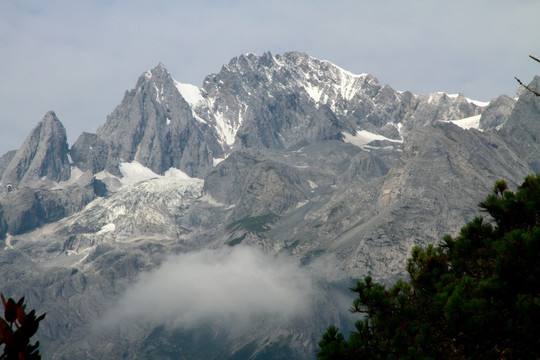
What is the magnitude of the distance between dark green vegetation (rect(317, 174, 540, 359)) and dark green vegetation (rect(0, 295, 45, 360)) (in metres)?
17.0

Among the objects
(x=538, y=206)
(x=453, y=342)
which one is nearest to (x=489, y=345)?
(x=453, y=342)

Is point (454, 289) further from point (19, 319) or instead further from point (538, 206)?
point (19, 319)

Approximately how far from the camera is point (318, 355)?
3192 cm

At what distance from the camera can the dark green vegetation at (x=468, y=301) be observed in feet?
85.4

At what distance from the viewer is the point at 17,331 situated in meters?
15.8

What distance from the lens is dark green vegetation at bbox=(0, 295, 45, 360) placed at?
15406 mm

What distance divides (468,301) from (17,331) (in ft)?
61.3

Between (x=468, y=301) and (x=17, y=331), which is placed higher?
(x=17, y=331)

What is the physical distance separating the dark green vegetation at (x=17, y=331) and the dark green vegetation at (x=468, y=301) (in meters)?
17.0

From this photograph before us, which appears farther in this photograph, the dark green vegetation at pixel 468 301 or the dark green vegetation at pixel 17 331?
the dark green vegetation at pixel 468 301

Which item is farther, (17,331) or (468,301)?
(468,301)

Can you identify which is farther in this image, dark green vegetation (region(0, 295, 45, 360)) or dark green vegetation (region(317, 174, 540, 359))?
dark green vegetation (region(317, 174, 540, 359))

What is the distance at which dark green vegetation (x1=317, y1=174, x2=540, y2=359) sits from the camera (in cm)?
2602

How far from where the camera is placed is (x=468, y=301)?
88.9ft
